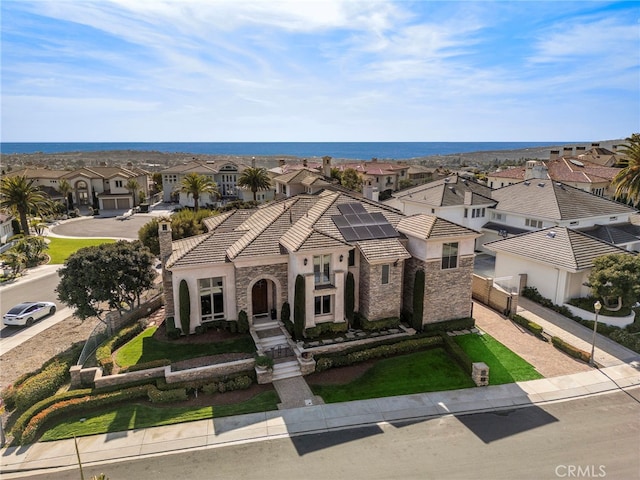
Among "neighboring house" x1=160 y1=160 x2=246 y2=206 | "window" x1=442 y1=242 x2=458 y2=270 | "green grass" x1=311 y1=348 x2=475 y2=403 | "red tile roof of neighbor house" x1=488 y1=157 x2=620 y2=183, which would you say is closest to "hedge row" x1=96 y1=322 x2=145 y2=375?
"green grass" x1=311 y1=348 x2=475 y2=403

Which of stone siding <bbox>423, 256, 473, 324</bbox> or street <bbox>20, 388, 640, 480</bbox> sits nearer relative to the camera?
street <bbox>20, 388, 640, 480</bbox>

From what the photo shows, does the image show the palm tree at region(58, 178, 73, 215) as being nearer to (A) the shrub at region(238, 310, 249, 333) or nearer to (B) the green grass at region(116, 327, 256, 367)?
(B) the green grass at region(116, 327, 256, 367)

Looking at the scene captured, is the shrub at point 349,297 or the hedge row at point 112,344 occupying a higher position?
the shrub at point 349,297

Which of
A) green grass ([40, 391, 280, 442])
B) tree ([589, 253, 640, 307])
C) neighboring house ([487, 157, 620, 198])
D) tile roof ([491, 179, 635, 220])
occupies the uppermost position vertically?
neighboring house ([487, 157, 620, 198])

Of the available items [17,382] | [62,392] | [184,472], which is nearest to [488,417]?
[184,472]

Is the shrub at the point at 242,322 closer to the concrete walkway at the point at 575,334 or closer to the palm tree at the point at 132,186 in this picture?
the concrete walkway at the point at 575,334

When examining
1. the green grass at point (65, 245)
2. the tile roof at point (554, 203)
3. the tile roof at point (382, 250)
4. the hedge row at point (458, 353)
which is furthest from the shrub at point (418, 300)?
the green grass at point (65, 245)

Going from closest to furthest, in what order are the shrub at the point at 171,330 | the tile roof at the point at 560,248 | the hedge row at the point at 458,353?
the hedge row at the point at 458,353, the shrub at the point at 171,330, the tile roof at the point at 560,248

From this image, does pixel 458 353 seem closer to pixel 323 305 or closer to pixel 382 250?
pixel 382 250
